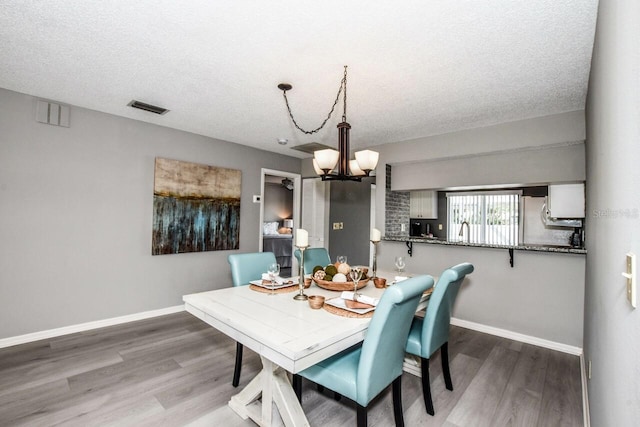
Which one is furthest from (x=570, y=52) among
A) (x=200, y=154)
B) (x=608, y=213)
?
(x=200, y=154)

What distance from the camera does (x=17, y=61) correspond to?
2.36 metres

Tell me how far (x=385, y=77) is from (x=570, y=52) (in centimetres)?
122

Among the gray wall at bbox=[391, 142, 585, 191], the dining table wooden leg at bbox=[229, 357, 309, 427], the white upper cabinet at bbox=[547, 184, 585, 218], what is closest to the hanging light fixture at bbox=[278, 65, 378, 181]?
the dining table wooden leg at bbox=[229, 357, 309, 427]

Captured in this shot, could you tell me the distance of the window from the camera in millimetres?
5566

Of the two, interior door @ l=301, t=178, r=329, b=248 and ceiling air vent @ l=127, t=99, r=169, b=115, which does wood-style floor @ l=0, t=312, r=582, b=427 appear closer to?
ceiling air vent @ l=127, t=99, r=169, b=115

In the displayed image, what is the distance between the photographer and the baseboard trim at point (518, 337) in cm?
304

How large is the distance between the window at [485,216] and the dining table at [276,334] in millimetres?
4347

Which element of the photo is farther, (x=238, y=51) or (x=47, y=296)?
(x=47, y=296)

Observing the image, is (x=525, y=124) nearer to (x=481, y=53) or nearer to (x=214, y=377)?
(x=481, y=53)

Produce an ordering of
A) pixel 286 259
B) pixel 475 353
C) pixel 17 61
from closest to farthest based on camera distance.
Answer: pixel 17 61, pixel 475 353, pixel 286 259

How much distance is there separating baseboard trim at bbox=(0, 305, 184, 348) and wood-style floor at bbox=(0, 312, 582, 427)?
0.11 meters

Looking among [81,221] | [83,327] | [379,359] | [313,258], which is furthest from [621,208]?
[83,327]

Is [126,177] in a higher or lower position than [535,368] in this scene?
higher

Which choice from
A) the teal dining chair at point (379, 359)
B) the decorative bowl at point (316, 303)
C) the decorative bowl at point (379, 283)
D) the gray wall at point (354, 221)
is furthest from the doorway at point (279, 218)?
the teal dining chair at point (379, 359)
